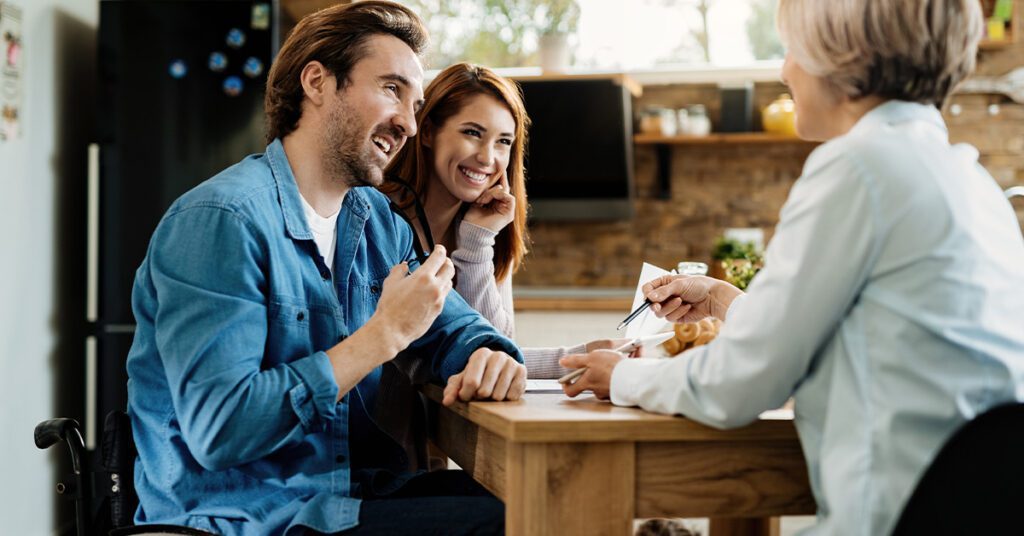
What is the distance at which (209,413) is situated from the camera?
1281 mm

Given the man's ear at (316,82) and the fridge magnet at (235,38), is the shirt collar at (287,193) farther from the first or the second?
the fridge magnet at (235,38)

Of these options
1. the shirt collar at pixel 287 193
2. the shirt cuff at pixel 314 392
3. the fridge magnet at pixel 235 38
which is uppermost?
the fridge magnet at pixel 235 38

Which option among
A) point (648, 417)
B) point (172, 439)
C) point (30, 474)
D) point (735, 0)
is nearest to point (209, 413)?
point (172, 439)

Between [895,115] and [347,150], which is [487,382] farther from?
[895,115]

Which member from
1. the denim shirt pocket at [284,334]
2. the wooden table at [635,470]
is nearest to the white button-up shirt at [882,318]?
the wooden table at [635,470]

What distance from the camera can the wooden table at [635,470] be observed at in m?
1.21

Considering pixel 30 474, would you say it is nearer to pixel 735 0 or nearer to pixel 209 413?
pixel 209 413

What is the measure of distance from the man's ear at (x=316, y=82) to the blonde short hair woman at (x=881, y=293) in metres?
0.79

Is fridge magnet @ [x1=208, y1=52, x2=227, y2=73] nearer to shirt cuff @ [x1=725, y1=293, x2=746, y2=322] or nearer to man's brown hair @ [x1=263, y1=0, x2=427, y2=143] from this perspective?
man's brown hair @ [x1=263, y1=0, x2=427, y2=143]

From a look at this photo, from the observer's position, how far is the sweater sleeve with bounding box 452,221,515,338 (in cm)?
234

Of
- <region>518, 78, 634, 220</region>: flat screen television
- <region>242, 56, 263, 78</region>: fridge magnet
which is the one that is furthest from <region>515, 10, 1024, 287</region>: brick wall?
<region>242, 56, 263, 78</region>: fridge magnet

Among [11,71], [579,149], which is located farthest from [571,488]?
[579,149]

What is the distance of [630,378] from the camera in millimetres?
1325

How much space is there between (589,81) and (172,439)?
3346 millimetres
